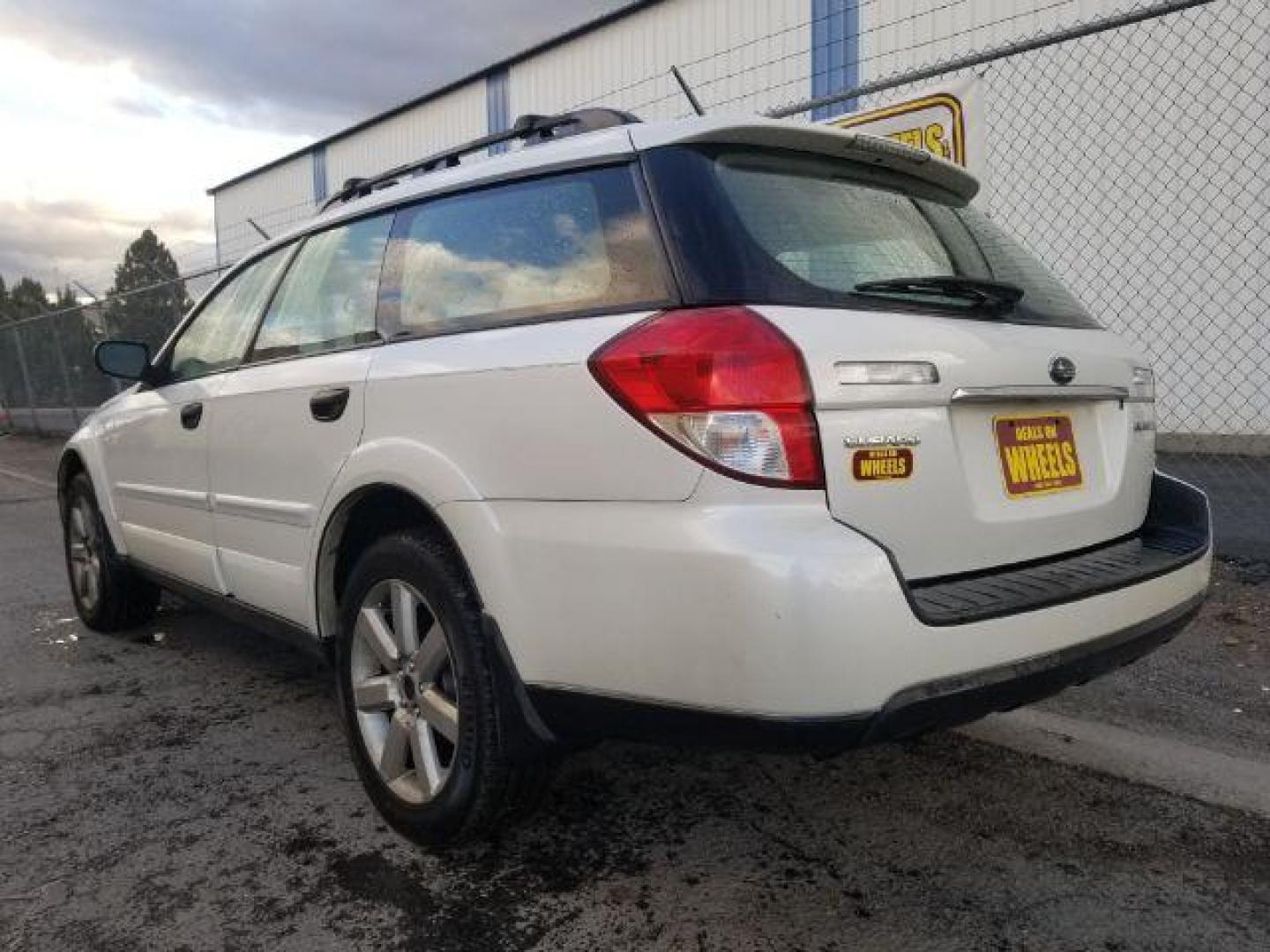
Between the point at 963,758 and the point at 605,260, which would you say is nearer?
the point at 605,260

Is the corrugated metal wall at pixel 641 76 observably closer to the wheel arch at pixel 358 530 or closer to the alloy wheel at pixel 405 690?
the wheel arch at pixel 358 530

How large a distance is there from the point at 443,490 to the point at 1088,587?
1.45 metres

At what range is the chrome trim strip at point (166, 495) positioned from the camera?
3.62m

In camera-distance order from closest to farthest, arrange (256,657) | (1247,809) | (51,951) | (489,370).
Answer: (51,951) → (489,370) → (1247,809) → (256,657)

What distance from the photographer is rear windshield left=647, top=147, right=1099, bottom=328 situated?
205 cm

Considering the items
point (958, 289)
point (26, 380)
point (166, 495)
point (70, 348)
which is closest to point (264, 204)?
point (26, 380)

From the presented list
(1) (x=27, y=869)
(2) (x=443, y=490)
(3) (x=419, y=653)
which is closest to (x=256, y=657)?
(1) (x=27, y=869)

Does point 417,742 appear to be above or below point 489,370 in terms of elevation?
below

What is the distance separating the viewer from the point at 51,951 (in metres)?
2.13

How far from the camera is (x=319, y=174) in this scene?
2244 centimetres

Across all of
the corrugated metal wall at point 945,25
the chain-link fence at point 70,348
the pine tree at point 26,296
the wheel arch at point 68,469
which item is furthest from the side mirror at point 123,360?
the pine tree at point 26,296

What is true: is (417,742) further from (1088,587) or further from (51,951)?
(1088,587)

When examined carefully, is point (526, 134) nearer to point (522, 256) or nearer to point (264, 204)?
point (522, 256)

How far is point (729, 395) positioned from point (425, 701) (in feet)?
3.77
